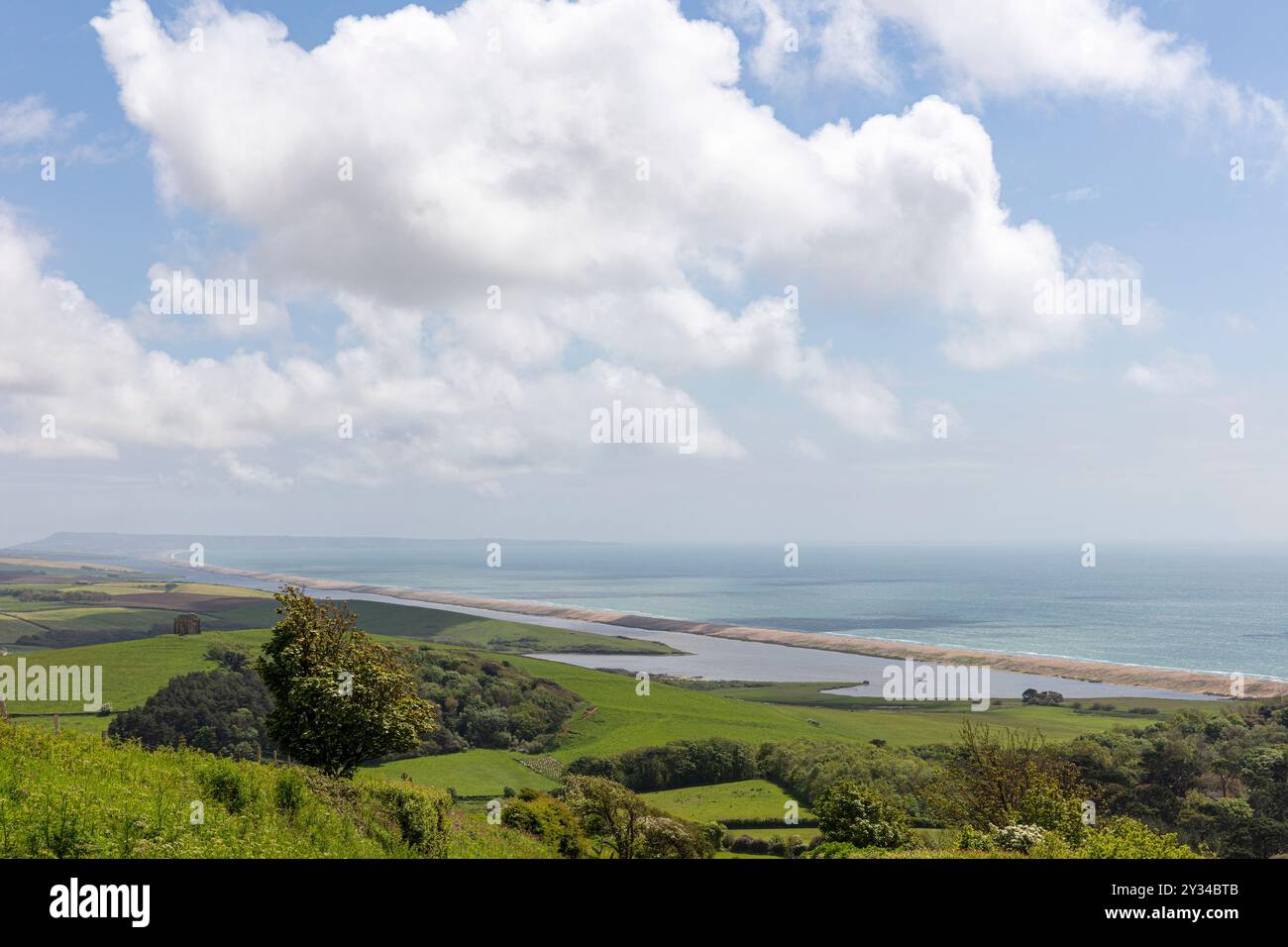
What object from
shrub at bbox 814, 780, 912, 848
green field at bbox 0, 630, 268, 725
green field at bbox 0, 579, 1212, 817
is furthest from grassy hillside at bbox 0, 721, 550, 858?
green field at bbox 0, 630, 268, 725

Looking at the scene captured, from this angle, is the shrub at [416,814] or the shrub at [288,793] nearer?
the shrub at [288,793]

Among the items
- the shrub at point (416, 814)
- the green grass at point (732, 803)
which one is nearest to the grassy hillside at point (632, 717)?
the green grass at point (732, 803)

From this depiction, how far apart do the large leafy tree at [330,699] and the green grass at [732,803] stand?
46.5m

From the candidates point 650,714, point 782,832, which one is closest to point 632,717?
point 650,714

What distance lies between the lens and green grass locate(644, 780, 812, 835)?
69.1m

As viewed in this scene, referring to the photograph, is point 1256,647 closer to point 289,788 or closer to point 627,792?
point 627,792

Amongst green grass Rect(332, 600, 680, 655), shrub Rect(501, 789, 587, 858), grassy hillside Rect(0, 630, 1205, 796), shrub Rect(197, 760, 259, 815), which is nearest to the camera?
shrub Rect(197, 760, 259, 815)

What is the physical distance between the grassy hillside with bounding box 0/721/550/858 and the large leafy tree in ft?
7.94

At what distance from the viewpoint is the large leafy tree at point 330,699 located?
25.0 metres

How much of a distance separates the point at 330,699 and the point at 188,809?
923 cm

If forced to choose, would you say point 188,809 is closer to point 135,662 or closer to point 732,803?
point 732,803

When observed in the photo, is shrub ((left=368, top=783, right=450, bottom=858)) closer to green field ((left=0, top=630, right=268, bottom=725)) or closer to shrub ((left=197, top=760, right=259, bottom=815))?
shrub ((left=197, top=760, right=259, bottom=815))

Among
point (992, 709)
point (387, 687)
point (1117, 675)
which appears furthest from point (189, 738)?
point (1117, 675)
